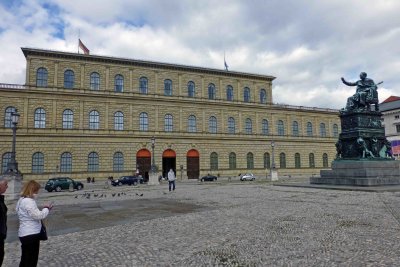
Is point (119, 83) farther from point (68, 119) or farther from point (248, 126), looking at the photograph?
point (248, 126)

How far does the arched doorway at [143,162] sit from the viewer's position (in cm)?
4941

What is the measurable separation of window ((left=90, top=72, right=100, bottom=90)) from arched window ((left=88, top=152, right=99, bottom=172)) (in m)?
10.5

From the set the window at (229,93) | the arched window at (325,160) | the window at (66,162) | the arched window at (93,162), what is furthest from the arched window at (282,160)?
the window at (66,162)

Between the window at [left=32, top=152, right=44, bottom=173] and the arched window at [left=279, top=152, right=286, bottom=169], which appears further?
the arched window at [left=279, top=152, right=286, bottom=169]

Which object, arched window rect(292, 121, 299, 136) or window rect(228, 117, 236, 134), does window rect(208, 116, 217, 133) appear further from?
arched window rect(292, 121, 299, 136)

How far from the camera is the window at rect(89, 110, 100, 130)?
4756 centimetres

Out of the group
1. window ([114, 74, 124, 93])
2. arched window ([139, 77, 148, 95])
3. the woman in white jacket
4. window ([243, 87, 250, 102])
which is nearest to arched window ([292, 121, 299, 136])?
window ([243, 87, 250, 102])

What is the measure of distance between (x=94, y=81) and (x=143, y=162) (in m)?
14.8

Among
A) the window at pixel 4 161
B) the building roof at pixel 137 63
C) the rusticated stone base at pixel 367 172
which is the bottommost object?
the rusticated stone base at pixel 367 172

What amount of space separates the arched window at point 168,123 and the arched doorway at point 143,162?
5.17 m

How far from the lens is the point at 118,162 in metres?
47.8

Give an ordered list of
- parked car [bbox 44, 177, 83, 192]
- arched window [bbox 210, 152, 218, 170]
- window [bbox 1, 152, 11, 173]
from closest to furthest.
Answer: parked car [bbox 44, 177, 83, 192] < window [bbox 1, 152, 11, 173] < arched window [bbox 210, 152, 218, 170]

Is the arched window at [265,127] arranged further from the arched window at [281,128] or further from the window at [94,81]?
the window at [94,81]

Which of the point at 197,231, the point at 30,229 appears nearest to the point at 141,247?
the point at 197,231
